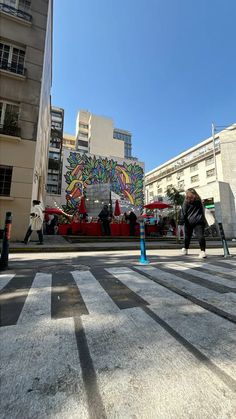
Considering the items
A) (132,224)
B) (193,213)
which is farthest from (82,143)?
(193,213)

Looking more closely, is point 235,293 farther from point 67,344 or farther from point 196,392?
point 67,344

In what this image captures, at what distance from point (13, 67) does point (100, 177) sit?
2396cm

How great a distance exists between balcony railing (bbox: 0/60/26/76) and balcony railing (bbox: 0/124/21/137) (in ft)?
9.89

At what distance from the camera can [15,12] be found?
451 inches

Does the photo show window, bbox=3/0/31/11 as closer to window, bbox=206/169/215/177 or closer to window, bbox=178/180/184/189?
window, bbox=206/169/215/177

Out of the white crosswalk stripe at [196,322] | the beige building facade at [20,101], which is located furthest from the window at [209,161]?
the white crosswalk stripe at [196,322]

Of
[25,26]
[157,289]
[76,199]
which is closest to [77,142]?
[76,199]

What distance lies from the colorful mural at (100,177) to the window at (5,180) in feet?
70.2

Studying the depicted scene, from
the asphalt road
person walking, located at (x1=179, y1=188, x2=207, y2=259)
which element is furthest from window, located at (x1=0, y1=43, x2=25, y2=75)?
the asphalt road

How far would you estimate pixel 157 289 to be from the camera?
115 inches

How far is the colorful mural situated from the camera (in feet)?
106

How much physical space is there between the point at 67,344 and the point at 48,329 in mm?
316

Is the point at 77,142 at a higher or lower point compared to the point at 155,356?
higher

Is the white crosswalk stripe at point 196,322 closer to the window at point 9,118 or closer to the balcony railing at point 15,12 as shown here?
the window at point 9,118
